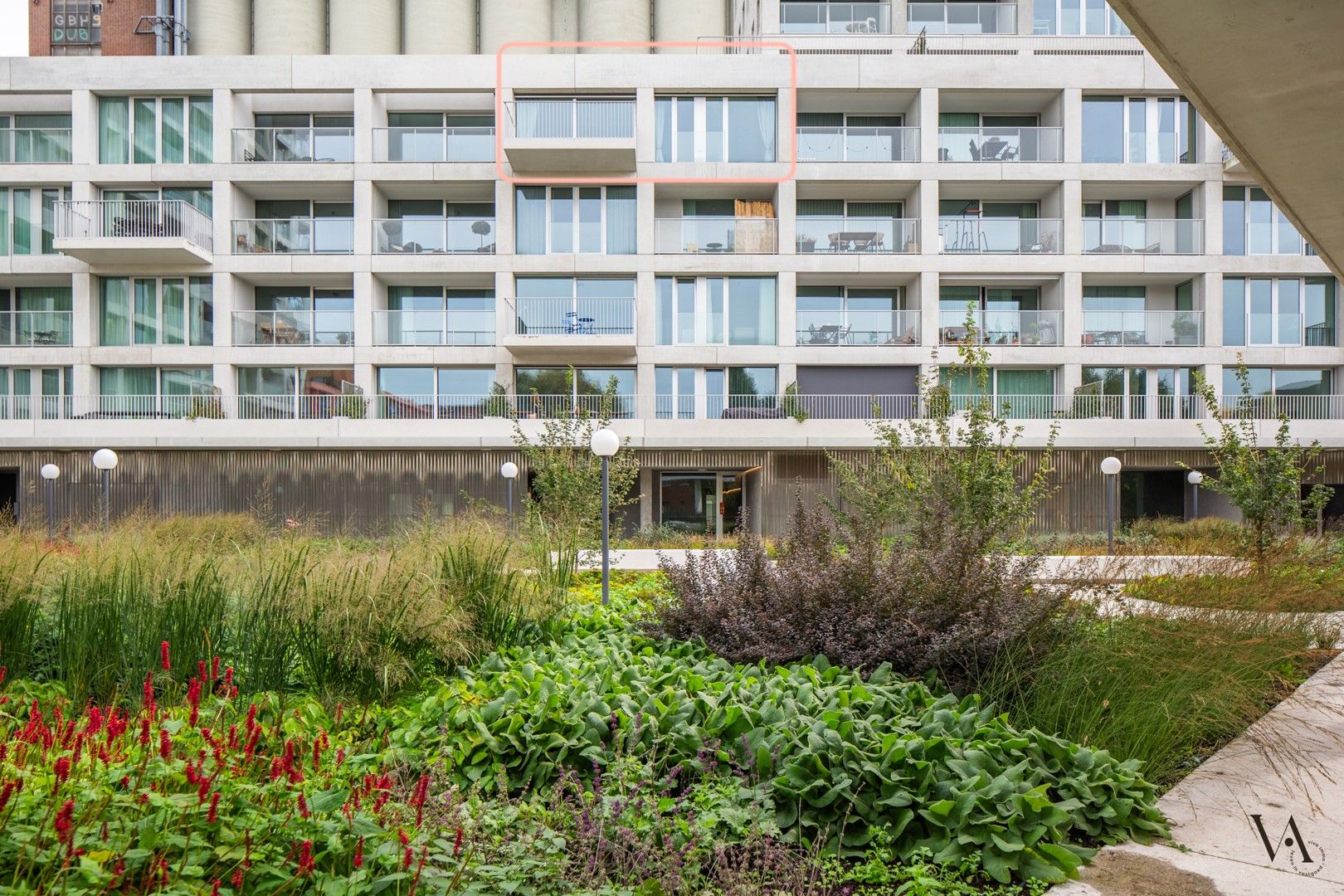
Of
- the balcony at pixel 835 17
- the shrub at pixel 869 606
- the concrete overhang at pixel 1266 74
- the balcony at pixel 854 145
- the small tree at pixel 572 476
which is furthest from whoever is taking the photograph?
the balcony at pixel 835 17

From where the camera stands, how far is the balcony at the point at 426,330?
22.2 metres

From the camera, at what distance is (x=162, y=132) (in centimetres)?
2259

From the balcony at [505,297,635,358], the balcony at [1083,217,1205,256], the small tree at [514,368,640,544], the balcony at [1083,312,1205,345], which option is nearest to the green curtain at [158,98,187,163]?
the balcony at [505,297,635,358]

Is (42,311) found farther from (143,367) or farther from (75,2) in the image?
(75,2)

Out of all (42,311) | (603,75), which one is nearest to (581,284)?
(603,75)

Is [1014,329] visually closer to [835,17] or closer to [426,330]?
[835,17]

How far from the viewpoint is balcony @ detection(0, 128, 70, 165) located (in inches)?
888

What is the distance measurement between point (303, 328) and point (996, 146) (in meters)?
19.7

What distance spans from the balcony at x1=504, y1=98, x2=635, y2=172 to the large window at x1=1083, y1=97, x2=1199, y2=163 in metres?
12.7

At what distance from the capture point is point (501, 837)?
292cm

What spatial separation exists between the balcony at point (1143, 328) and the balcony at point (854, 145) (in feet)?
22.4

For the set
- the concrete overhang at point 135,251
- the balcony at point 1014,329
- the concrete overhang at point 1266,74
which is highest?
the concrete overhang at point 135,251

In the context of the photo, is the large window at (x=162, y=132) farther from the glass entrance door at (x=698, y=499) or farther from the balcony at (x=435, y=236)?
the glass entrance door at (x=698, y=499)

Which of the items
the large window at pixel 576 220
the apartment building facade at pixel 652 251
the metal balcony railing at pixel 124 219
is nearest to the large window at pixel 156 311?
the apartment building facade at pixel 652 251
